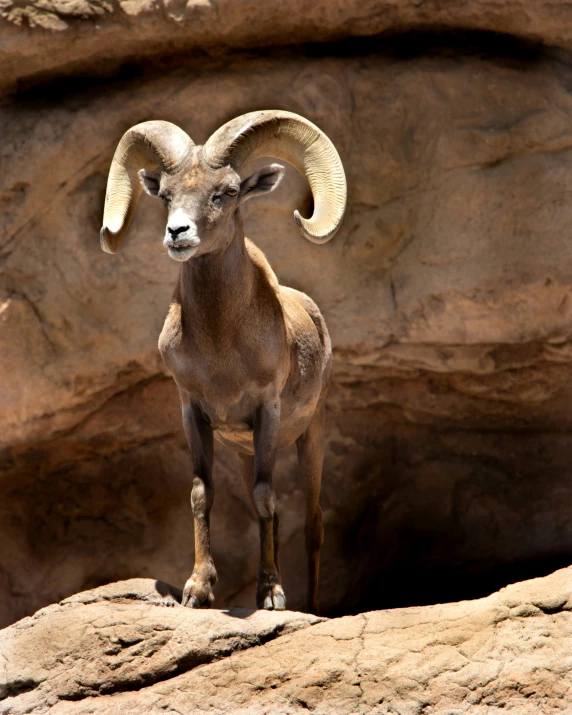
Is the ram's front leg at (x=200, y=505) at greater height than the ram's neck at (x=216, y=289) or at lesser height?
lesser

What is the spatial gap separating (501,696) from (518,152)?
5.59m

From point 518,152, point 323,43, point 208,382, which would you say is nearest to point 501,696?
point 208,382

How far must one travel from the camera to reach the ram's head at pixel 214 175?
6559 mm

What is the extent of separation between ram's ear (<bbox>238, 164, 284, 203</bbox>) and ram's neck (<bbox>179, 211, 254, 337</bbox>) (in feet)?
0.67

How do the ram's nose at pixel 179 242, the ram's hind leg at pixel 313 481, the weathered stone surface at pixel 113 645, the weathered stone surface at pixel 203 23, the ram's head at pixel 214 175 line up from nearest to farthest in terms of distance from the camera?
the weathered stone surface at pixel 113 645, the ram's nose at pixel 179 242, the ram's head at pixel 214 175, the ram's hind leg at pixel 313 481, the weathered stone surface at pixel 203 23

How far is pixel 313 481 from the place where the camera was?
8.62 meters

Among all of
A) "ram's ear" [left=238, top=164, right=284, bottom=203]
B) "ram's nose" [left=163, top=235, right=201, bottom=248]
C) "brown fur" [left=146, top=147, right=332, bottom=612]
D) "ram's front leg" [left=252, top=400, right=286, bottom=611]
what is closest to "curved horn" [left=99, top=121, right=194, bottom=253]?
"brown fur" [left=146, top=147, right=332, bottom=612]

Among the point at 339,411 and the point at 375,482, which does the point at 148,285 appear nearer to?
the point at 339,411

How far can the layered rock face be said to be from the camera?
31.4 feet

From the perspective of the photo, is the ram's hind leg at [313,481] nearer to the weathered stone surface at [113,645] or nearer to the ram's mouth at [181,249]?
the weathered stone surface at [113,645]

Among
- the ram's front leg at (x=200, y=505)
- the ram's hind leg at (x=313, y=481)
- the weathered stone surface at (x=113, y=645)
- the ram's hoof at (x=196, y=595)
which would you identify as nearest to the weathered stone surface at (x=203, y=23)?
the ram's hind leg at (x=313, y=481)

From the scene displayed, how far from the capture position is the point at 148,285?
32.6ft

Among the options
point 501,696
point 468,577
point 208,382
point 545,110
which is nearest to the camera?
point 501,696

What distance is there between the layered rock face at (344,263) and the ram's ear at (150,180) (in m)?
2.74
